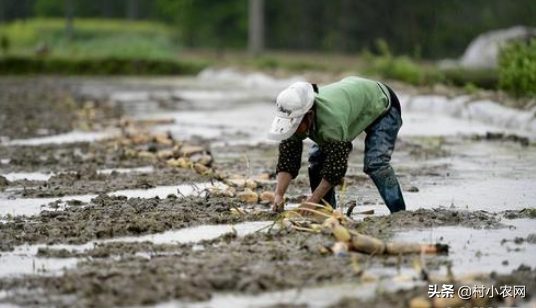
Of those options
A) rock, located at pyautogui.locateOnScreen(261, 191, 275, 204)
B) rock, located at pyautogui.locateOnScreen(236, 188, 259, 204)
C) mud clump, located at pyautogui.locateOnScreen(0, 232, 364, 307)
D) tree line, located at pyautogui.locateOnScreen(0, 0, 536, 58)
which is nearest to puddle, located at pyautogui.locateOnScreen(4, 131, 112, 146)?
rock, located at pyautogui.locateOnScreen(236, 188, 259, 204)

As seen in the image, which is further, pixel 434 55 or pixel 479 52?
pixel 434 55

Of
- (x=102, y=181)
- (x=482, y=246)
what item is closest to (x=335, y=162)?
(x=482, y=246)

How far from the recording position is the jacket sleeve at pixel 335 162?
668 centimetres

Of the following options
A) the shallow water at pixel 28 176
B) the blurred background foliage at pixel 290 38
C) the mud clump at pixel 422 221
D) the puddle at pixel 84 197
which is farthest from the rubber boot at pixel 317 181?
the blurred background foliage at pixel 290 38

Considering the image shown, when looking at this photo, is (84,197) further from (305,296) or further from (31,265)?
(305,296)

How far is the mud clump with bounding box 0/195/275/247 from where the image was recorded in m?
6.44

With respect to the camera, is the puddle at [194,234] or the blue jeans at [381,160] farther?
the blue jeans at [381,160]

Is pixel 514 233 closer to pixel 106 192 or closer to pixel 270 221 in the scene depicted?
pixel 270 221

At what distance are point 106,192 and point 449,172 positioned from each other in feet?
10.6

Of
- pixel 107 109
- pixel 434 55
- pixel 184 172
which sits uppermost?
pixel 184 172

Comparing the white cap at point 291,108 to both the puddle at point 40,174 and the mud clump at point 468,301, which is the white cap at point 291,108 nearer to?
the mud clump at point 468,301

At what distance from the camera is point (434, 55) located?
4322 cm

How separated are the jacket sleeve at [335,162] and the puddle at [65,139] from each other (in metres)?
6.98

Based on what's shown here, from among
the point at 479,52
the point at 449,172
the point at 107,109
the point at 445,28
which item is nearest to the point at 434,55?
the point at 445,28
